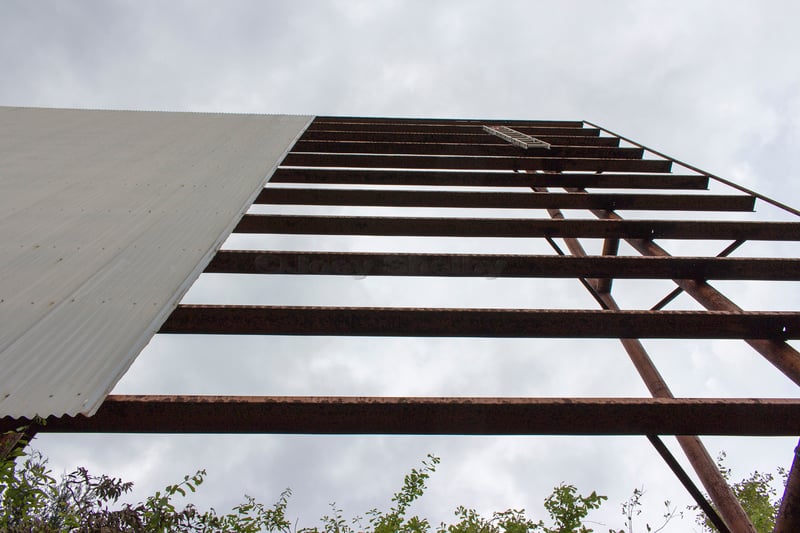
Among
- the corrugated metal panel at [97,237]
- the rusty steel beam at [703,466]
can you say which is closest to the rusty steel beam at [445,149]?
the corrugated metal panel at [97,237]

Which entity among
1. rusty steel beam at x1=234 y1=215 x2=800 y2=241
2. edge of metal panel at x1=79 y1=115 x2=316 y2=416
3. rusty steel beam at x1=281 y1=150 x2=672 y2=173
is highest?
rusty steel beam at x1=281 y1=150 x2=672 y2=173

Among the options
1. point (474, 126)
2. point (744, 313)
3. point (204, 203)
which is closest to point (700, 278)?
point (744, 313)

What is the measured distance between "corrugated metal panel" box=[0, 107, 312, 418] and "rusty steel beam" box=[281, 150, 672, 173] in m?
0.47

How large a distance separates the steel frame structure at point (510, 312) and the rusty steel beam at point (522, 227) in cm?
1

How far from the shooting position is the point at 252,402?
1.95m

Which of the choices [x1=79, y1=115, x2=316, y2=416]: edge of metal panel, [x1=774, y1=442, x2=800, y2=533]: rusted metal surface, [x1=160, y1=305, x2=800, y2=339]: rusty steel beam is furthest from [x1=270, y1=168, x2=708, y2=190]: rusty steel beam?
[x1=774, y1=442, x2=800, y2=533]: rusted metal surface

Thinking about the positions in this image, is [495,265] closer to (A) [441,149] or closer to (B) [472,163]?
(B) [472,163]

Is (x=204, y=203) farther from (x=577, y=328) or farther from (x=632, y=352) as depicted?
(x=632, y=352)

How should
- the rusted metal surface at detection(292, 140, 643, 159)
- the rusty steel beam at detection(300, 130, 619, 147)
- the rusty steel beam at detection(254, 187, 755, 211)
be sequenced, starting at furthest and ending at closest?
the rusty steel beam at detection(300, 130, 619, 147) < the rusted metal surface at detection(292, 140, 643, 159) < the rusty steel beam at detection(254, 187, 755, 211)

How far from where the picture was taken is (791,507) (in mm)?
1809

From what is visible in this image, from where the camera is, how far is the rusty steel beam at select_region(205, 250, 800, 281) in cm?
326

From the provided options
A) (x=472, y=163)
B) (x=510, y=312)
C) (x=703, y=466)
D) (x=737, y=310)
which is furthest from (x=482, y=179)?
(x=703, y=466)

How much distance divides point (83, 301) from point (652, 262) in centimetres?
342

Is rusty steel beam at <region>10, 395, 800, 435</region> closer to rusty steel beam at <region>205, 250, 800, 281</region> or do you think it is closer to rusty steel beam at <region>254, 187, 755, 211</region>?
rusty steel beam at <region>205, 250, 800, 281</region>
